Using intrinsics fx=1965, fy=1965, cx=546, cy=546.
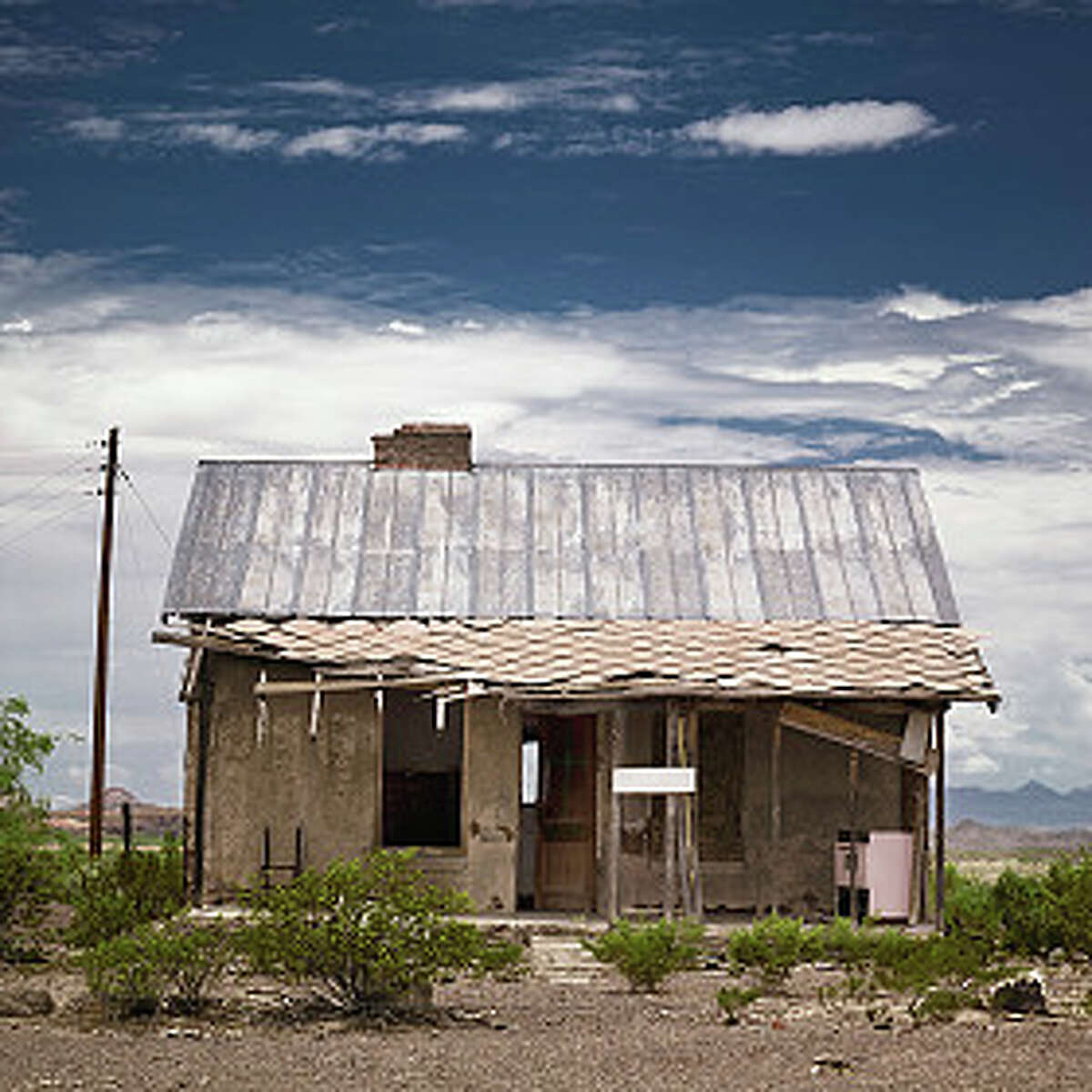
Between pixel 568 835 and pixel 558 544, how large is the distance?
386 cm

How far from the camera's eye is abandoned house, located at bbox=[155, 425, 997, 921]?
18234mm

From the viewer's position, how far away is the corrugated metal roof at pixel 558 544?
68.8 feet

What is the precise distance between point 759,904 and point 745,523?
18.3ft

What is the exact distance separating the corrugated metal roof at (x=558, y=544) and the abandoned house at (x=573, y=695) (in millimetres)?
38

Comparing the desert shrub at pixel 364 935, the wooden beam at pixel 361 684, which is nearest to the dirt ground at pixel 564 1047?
the desert shrub at pixel 364 935

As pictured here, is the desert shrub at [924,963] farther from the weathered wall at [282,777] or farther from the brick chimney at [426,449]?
the brick chimney at [426,449]

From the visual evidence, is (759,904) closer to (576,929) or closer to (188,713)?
(576,929)

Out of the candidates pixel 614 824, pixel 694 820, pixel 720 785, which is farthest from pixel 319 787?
pixel 720 785

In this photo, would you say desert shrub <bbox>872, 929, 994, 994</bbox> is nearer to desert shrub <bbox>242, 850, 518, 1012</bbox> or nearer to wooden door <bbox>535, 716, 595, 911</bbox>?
desert shrub <bbox>242, 850, 518, 1012</bbox>

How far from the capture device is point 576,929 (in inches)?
685

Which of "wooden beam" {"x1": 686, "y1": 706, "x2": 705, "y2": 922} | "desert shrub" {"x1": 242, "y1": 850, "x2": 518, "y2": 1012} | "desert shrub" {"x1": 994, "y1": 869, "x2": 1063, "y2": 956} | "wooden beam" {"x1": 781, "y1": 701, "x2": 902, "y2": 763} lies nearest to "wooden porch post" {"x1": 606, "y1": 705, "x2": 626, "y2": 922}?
"wooden beam" {"x1": 686, "y1": 706, "x2": 705, "y2": 922}

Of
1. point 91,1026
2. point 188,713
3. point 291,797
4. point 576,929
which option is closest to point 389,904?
point 91,1026

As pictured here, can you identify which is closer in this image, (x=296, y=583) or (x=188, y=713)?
(x=188, y=713)

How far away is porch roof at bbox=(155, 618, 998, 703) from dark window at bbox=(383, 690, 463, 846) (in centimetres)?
100
